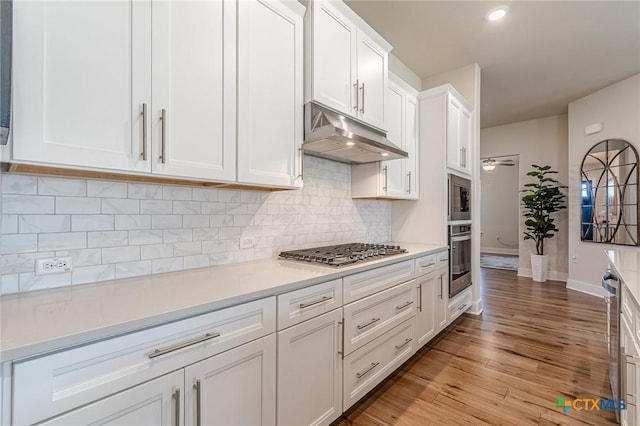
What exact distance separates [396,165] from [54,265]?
8.45 ft

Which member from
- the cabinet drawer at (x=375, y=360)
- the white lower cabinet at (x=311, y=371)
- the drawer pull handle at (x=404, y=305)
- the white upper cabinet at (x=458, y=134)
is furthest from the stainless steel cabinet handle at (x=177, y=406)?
the white upper cabinet at (x=458, y=134)

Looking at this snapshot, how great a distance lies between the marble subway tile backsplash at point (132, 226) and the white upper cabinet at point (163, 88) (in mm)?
317

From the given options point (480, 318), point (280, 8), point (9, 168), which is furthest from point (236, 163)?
point (480, 318)

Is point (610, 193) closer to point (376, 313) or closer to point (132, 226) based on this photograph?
point (376, 313)

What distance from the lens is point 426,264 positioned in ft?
8.35

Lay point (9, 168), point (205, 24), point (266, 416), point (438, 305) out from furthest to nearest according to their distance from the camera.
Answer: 1. point (438, 305)
2. point (205, 24)
3. point (266, 416)
4. point (9, 168)

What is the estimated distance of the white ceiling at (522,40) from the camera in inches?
104

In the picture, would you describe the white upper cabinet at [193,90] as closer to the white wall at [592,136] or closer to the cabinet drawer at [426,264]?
the cabinet drawer at [426,264]

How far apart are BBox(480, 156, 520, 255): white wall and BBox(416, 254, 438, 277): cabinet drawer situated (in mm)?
7475

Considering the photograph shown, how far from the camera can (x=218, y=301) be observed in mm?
1065

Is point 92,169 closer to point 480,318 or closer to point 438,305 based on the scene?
point 438,305

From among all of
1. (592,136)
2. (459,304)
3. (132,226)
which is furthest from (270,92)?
(592,136)

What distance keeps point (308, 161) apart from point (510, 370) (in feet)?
7.76

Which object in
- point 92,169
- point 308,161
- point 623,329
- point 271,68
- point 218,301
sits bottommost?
point 623,329
